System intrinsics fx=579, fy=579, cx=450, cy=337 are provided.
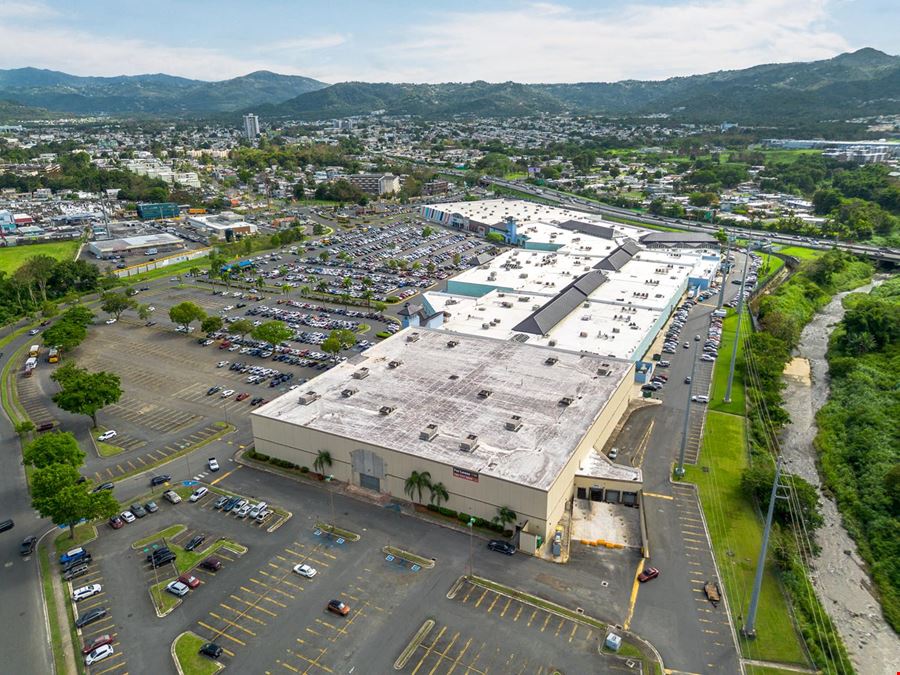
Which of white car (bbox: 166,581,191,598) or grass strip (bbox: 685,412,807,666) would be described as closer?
grass strip (bbox: 685,412,807,666)

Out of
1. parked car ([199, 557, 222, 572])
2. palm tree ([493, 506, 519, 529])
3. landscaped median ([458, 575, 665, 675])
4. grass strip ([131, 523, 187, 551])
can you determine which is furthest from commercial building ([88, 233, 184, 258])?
landscaped median ([458, 575, 665, 675])

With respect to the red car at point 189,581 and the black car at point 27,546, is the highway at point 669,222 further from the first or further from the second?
the black car at point 27,546

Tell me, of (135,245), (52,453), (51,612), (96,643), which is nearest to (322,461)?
(96,643)

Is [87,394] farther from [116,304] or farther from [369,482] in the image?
[116,304]

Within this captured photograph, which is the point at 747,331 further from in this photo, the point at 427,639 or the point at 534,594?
the point at 427,639

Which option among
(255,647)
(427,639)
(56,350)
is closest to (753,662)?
(427,639)

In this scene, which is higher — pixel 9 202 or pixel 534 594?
pixel 9 202

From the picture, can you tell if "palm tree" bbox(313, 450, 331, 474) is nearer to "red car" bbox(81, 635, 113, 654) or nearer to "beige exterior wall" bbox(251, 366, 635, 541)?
"beige exterior wall" bbox(251, 366, 635, 541)
